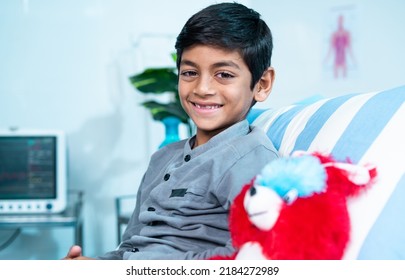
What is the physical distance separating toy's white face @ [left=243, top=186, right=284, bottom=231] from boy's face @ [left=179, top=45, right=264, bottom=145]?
0.35m

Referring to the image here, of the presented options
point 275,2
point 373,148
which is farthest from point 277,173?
point 275,2

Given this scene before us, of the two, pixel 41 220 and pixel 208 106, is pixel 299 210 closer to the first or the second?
pixel 208 106

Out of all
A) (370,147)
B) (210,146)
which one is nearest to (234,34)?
(210,146)

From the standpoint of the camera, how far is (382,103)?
0.66 metres

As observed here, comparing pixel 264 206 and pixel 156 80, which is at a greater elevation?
pixel 156 80

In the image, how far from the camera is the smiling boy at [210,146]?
73 centimetres

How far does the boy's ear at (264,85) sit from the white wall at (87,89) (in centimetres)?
118

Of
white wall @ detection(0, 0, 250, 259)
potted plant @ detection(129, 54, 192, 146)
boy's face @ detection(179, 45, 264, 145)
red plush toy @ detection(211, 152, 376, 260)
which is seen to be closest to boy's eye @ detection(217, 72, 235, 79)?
boy's face @ detection(179, 45, 264, 145)

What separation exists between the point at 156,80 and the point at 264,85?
0.78m

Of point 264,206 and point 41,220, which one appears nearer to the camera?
point 264,206

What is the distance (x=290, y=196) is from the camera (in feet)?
1.59

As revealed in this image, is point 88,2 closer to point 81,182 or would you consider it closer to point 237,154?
point 81,182

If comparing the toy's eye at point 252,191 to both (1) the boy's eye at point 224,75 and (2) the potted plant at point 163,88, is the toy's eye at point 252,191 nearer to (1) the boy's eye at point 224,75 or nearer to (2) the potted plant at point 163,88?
(1) the boy's eye at point 224,75

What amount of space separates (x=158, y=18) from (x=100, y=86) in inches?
14.9
